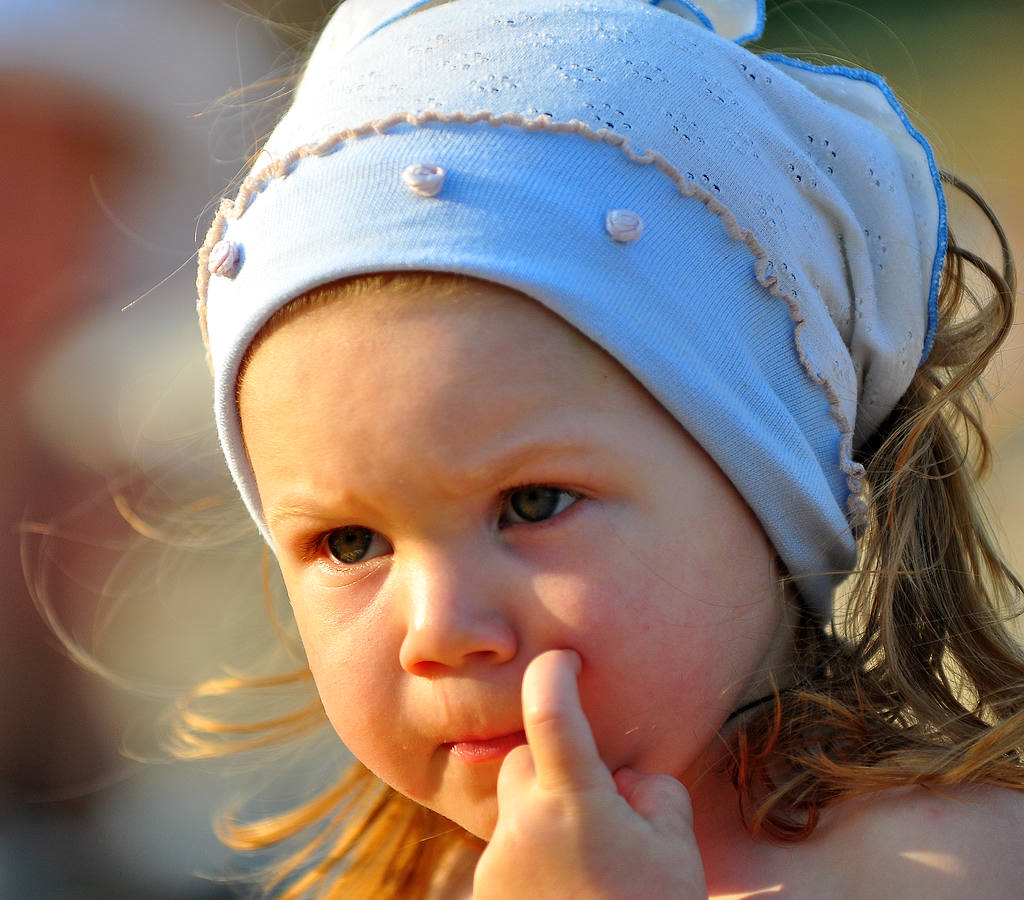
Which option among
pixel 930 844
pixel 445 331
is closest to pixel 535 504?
pixel 445 331

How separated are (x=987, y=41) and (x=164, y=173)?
450 centimetres

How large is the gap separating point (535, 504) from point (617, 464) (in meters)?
0.10

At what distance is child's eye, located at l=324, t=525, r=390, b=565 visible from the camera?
140 centimetres

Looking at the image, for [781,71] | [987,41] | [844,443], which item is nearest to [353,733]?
[844,443]

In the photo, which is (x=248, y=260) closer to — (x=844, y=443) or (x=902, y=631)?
(x=844, y=443)

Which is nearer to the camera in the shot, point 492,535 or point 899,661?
point 492,535

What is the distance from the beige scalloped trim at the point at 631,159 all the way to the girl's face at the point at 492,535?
0.22 meters

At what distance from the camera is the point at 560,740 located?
45.1 inches

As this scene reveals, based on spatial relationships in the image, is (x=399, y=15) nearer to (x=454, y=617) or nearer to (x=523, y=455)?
(x=523, y=455)

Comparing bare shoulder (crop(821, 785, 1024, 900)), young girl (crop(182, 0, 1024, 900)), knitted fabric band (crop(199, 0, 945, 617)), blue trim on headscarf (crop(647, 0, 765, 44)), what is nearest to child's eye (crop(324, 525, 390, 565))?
young girl (crop(182, 0, 1024, 900))

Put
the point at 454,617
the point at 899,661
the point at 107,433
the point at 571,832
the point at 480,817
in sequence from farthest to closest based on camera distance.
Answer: the point at 107,433 < the point at 899,661 < the point at 480,817 < the point at 454,617 < the point at 571,832

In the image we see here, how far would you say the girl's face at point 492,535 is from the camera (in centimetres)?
126

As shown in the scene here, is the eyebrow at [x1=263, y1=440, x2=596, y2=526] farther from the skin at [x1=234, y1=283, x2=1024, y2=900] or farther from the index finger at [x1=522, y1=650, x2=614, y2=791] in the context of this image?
the index finger at [x1=522, y1=650, x2=614, y2=791]

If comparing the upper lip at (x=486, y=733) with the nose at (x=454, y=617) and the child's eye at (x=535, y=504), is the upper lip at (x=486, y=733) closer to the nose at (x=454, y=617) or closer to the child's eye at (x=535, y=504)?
the nose at (x=454, y=617)
